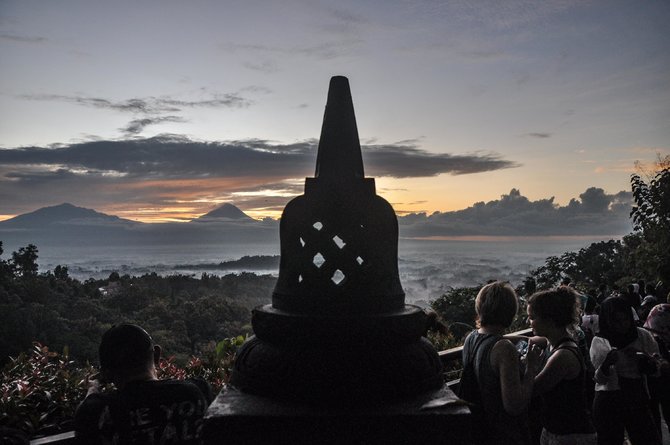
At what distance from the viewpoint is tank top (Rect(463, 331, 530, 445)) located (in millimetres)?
3279

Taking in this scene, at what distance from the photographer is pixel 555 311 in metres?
3.68

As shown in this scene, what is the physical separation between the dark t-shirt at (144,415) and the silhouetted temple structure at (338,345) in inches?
13.0

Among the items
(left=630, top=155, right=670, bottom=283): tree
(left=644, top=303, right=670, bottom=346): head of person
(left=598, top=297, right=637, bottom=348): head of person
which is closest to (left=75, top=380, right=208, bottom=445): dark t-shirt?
(left=598, top=297, right=637, bottom=348): head of person

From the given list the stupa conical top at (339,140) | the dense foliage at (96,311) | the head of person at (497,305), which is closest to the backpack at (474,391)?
the head of person at (497,305)

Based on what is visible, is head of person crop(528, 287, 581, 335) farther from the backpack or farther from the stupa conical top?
the stupa conical top

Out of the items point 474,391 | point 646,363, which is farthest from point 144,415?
point 646,363

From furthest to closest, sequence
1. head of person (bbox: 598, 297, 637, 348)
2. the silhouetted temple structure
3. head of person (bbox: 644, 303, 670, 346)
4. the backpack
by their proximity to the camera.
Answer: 1. head of person (bbox: 644, 303, 670, 346)
2. head of person (bbox: 598, 297, 637, 348)
3. the backpack
4. the silhouetted temple structure

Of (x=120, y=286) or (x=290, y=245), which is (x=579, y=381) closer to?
(x=290, y=245)

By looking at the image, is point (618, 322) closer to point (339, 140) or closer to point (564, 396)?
point (564, 396)

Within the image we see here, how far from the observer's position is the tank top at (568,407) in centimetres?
346

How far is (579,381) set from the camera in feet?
11.6

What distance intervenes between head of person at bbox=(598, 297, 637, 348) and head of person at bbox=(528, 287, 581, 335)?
1.48 m

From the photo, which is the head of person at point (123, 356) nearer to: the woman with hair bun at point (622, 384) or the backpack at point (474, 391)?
the backpack at point (474, 391)

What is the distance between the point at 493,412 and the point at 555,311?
0.88m
